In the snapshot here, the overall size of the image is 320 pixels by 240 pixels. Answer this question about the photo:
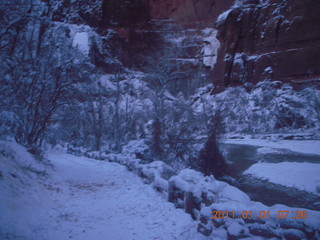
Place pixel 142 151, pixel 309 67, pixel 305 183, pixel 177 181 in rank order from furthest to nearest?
pixel 309 67 → pixel 142 151 → pixel 305 183 → pixel 177 181

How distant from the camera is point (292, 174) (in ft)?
Result: 25.4

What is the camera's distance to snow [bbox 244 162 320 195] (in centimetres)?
616

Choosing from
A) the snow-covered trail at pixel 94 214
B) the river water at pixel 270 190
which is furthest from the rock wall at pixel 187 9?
the snow-covered trail at pixel 94 214

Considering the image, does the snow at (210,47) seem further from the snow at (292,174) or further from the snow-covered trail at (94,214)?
the snow-covered trail at (94,214)

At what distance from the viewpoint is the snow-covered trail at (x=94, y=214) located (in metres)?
3.91

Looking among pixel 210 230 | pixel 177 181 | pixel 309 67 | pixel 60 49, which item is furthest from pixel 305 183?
pixel 309 67

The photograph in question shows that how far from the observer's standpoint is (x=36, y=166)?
7.48 m

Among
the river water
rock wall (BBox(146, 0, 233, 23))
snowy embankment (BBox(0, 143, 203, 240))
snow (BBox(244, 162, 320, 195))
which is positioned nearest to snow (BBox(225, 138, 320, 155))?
the river water

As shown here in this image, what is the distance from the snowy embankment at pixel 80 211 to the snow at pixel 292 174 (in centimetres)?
363

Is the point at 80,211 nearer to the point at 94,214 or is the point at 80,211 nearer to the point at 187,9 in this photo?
the point at 94,214

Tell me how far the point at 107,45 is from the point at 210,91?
2911 centimetres

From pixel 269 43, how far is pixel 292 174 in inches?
1287

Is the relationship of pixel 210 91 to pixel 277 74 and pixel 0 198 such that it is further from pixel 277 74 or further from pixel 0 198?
pixel 0 198

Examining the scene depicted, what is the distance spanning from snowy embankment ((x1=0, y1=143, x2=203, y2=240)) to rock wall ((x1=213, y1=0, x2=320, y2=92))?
30.1m
